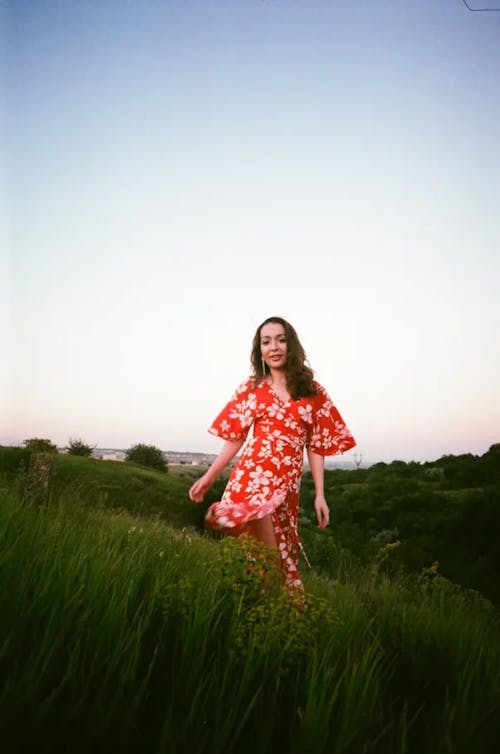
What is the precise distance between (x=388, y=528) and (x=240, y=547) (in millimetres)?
9625

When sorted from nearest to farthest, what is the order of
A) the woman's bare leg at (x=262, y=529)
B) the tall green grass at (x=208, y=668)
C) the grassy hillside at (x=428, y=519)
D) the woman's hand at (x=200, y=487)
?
the tall green grass at (x=208, y=668) → the woman's bare leg at (x=262, y=529) → the woman's hand at (x=200, y=487) → the grassy hillside at (x=428, y=519)

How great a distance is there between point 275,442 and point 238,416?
0.44 m

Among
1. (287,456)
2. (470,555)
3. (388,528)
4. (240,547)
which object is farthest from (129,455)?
(240,547)

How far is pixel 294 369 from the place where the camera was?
14.2ft

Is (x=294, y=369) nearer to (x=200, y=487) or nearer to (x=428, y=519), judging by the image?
(x=200, y=487)

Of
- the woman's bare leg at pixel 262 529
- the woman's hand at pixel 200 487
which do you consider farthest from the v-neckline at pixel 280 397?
the woman's bare leg at pixel 262 529

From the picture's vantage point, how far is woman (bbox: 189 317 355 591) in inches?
147

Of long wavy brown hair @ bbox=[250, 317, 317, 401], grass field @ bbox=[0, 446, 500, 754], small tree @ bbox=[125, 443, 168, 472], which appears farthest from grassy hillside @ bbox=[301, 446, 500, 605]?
small tree @ bbox=[125, 443, 168, 472]

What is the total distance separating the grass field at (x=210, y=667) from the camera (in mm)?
1141

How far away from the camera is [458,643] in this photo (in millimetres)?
2059

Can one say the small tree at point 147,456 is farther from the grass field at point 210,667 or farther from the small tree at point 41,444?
the grass field at point 210,667

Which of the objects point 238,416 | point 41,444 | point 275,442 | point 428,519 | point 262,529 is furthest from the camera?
point 41,444

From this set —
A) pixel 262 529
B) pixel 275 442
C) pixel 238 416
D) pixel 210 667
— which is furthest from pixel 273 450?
pixel 210 667

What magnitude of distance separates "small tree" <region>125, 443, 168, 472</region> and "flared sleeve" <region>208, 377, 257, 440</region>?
14618 mm
